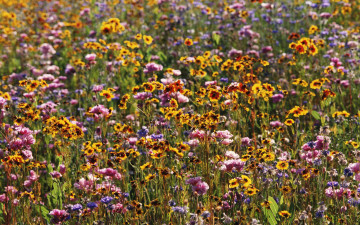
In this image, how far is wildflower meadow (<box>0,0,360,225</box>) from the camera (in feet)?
9.09

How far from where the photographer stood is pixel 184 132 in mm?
3311

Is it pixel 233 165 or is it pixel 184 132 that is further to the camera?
pixel 184 132

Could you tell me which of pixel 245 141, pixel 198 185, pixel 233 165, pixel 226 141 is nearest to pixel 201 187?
pixel 198 185

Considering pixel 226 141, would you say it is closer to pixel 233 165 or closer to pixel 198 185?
pixel 233 165

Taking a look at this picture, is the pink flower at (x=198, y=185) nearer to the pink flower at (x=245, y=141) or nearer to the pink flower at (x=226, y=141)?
the pink flower at (x=226, y=141)

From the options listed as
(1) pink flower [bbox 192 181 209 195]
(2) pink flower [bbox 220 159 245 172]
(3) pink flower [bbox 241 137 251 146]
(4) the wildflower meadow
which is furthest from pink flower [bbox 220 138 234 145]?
(1) pink flower [bbox 192 181 209 195]

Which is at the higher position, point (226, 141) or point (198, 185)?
point (226, 141)

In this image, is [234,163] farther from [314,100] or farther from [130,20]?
[130,20]

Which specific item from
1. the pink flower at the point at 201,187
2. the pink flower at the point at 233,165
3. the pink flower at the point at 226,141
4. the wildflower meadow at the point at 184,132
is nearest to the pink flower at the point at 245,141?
the wildflower meadow at the point at 184,132

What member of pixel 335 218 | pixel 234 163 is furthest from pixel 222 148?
pixel 335 218

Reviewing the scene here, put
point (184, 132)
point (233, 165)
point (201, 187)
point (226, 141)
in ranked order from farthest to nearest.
Result: point (184, 132), point (226, 141), point (233, 165), point (201, 187)

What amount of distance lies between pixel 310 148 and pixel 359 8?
5500mm

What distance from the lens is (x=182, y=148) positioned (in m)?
2.89

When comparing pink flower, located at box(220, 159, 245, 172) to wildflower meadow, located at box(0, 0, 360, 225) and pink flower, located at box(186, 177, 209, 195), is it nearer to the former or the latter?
wildflower meadow, located at box(0, 0, 360, 225)
